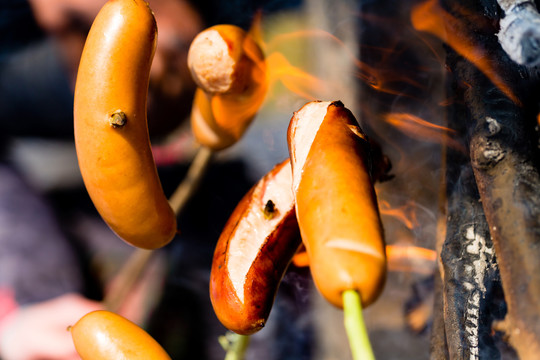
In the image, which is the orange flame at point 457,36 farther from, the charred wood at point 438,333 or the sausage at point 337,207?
the charred wood at point 438,333

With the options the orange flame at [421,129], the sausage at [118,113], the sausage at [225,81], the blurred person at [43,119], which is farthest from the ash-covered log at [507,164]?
the blurred person at [43,119]

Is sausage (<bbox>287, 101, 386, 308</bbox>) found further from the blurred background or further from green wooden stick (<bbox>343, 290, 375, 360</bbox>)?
the blurred background

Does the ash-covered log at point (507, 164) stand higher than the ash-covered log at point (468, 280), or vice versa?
the ash-covered log at point (507, 164)

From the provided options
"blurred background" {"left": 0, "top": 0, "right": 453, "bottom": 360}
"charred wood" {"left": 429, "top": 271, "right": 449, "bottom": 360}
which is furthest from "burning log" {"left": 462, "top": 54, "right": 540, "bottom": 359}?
"blurred background" {"left": 0, "top": 0, "right": 453, "bottom": 360}

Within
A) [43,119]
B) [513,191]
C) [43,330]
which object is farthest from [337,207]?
[43,119]

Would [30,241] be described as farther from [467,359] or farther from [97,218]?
[467,359]

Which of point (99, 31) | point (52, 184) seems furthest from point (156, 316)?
point (99, 31)

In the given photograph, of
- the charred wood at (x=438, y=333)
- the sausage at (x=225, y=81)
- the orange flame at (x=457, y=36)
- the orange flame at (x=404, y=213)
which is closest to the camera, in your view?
the orange flame at (x=457, y=36)

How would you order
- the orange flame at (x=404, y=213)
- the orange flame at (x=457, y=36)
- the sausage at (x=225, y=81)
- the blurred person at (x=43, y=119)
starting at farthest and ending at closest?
the blurred person at (x=43, y=119) → the orange flame at (x=404, y=213) → the sausage at (x=225, y=81) → the orange flame at (x=457, y=36)
